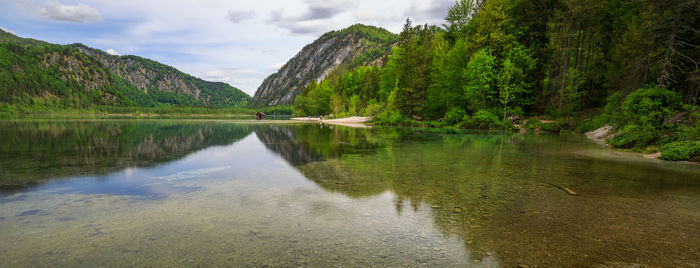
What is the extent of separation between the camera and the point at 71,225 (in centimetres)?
476

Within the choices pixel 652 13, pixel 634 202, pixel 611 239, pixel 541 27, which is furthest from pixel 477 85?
pixel 611 239

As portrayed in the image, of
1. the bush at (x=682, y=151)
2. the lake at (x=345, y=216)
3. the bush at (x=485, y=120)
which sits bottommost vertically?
the lake at (x=345, y=216)

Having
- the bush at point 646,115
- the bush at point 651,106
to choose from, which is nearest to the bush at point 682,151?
the bush at point 646,115

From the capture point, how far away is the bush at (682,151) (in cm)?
1223

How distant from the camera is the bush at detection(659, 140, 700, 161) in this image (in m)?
12.2

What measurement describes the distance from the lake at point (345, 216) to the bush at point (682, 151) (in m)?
3.07

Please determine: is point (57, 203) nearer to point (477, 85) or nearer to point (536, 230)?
point (536, 230)

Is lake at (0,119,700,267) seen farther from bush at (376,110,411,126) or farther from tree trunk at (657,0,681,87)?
bush at (376,110,411,126)

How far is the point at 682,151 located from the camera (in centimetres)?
1237

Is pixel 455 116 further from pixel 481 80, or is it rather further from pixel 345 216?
pixel 345 216

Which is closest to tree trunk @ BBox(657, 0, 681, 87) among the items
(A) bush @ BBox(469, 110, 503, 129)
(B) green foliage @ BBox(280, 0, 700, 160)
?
(B) green foliage @ BBox(280, 0, 700, 160)

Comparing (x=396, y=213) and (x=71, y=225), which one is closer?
(x=71, y=225)

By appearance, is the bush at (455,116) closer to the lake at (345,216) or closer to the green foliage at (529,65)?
the green foliage at (529,65)

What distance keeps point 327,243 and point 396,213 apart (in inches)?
74.2
